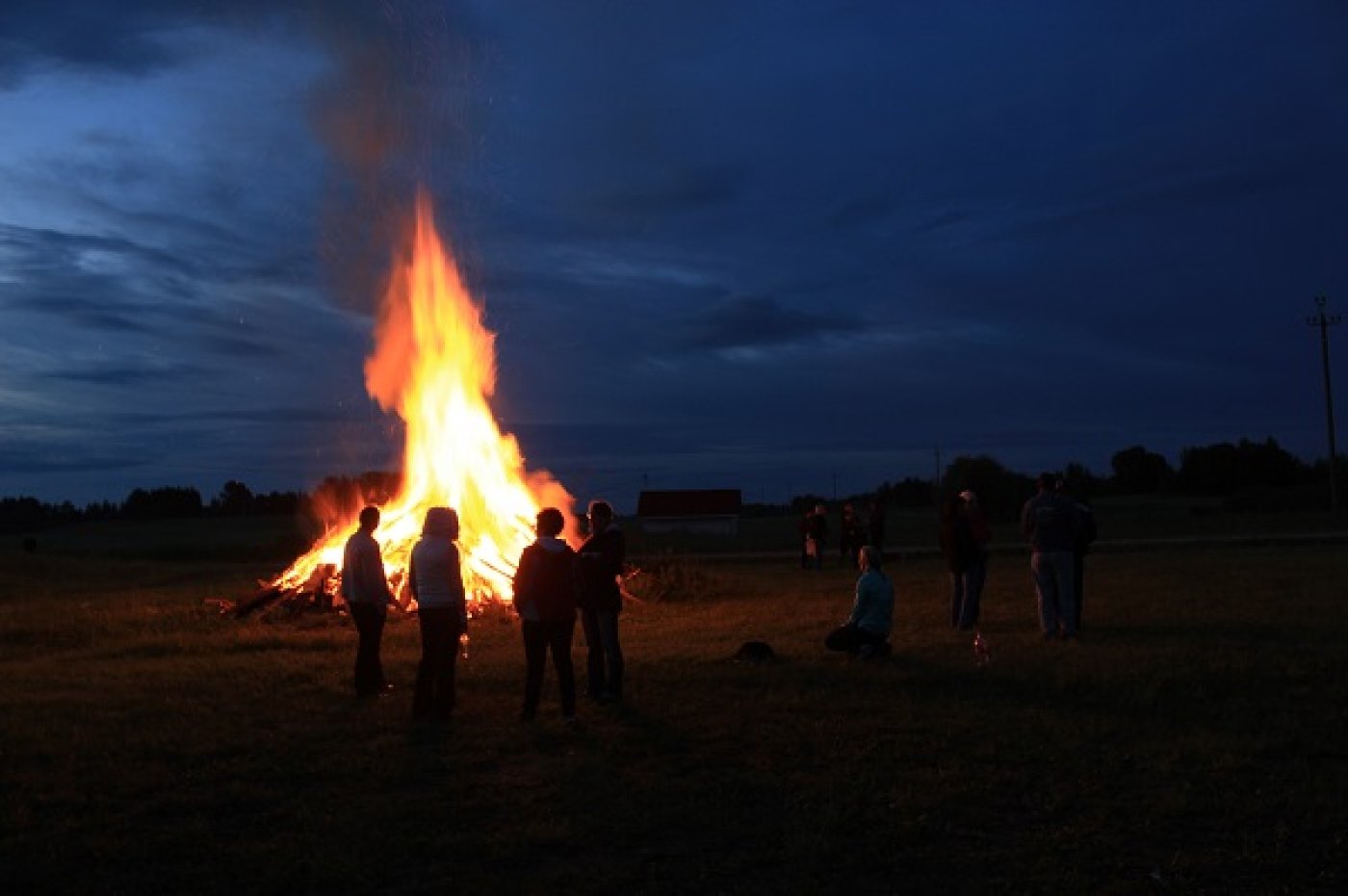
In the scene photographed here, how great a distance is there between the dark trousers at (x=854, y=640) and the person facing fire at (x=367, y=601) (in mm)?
4954

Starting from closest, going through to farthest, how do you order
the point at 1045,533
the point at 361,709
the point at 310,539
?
the point at 361,709
the point at 1045,533
the point at 310,539

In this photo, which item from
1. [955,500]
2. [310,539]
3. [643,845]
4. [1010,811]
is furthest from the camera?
[310,539]

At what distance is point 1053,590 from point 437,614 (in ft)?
26.7

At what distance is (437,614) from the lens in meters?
11.1

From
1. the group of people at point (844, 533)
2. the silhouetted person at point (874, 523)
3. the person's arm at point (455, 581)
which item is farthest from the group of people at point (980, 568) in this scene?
the silhouetted person at point (874, 523)

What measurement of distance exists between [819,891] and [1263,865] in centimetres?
253

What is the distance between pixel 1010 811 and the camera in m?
7.91

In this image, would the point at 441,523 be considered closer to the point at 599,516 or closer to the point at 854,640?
the point at 599,516

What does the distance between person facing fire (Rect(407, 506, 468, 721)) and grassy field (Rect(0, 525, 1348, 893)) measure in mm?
361

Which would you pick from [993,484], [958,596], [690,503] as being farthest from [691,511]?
[958,596]

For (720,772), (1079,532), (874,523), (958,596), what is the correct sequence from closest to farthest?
(720,772)
(1079,532)
(958,596)
(874,523)

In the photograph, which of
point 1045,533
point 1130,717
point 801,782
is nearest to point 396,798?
point 801,782

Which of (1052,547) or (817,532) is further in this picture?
(817,532)

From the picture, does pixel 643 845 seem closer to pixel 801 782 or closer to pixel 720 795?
pixel 720 795
